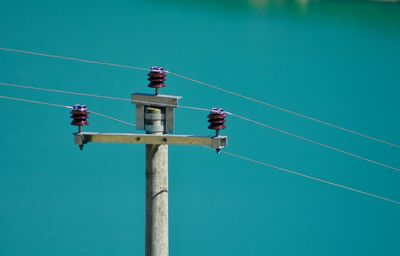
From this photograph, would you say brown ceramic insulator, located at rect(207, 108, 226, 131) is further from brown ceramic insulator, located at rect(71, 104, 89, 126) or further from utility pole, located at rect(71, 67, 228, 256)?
brown ceramic insulator, located at rect(71, 104, 89, 126)

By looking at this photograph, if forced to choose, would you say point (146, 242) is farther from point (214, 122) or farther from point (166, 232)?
point (214, 122)

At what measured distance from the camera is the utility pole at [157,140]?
23.0 ft

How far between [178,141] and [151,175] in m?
0.18

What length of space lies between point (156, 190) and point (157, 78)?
464 millimetres

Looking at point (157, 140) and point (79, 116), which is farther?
point (79, 116)

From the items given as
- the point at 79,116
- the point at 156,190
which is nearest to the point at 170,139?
the point at 156,190

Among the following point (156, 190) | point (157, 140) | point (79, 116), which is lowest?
point (156, 190)

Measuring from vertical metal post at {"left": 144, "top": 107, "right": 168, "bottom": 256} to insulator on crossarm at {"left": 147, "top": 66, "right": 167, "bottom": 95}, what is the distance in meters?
0.12

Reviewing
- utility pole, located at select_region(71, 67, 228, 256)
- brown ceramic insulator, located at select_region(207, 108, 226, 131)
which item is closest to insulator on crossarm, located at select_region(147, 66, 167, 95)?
utility pole, located at select_region(71, 67, 228, 256)

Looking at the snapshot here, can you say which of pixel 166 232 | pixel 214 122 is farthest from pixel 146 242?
pixel 214 122

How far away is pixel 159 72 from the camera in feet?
23.6

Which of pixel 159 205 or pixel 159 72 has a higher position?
pixel 159 72

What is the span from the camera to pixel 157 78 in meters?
7.20

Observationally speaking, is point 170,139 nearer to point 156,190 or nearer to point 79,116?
point 156,190
